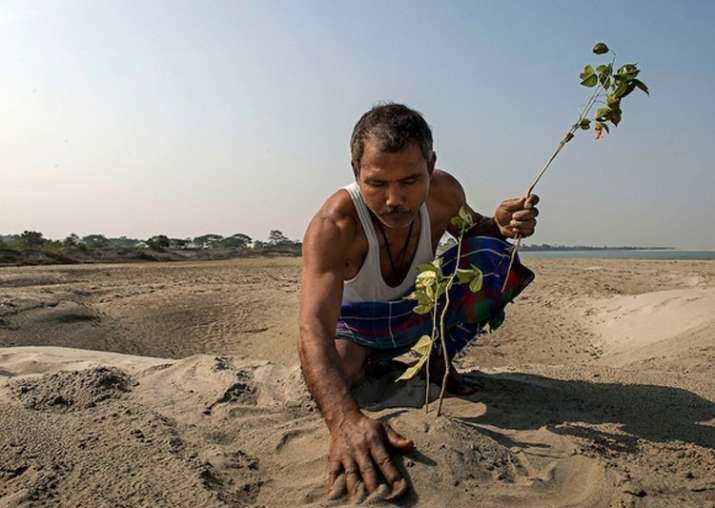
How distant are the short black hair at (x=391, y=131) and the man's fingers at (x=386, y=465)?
1.06m

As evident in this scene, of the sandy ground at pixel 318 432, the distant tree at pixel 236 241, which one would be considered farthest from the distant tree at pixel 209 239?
the sandy ground at pixel 318 432

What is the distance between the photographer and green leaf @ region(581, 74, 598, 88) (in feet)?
6.73

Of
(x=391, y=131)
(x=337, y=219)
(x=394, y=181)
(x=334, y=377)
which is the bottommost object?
(x=334, y=377)

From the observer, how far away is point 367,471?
1600mm

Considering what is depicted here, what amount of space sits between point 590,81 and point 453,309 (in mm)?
1241

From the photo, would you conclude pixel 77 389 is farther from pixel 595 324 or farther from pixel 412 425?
pixel 595 324

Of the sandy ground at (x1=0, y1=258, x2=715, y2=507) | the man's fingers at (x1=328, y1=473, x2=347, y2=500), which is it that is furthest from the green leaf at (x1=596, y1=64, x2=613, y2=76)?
the man's fingers at (x1=328, y1=473, x2=347, y2=500)

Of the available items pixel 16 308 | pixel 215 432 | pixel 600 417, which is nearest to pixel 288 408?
pixel 215 432

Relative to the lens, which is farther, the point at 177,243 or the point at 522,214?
the point at 177,243

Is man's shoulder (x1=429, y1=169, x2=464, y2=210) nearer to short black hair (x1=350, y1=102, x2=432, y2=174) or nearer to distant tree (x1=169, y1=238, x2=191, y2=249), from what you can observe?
short black hair (x1=350, y1=102, x2=432, y2=174)

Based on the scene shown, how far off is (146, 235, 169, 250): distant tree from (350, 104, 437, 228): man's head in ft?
74.5

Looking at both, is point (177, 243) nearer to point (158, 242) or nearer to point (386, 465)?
point (158, 242)

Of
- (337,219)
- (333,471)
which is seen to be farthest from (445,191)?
(333,471)

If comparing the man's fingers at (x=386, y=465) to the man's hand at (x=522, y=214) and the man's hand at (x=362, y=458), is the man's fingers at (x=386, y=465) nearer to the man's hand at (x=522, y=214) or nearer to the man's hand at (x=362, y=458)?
the man's hand at (x=362, y=458)
